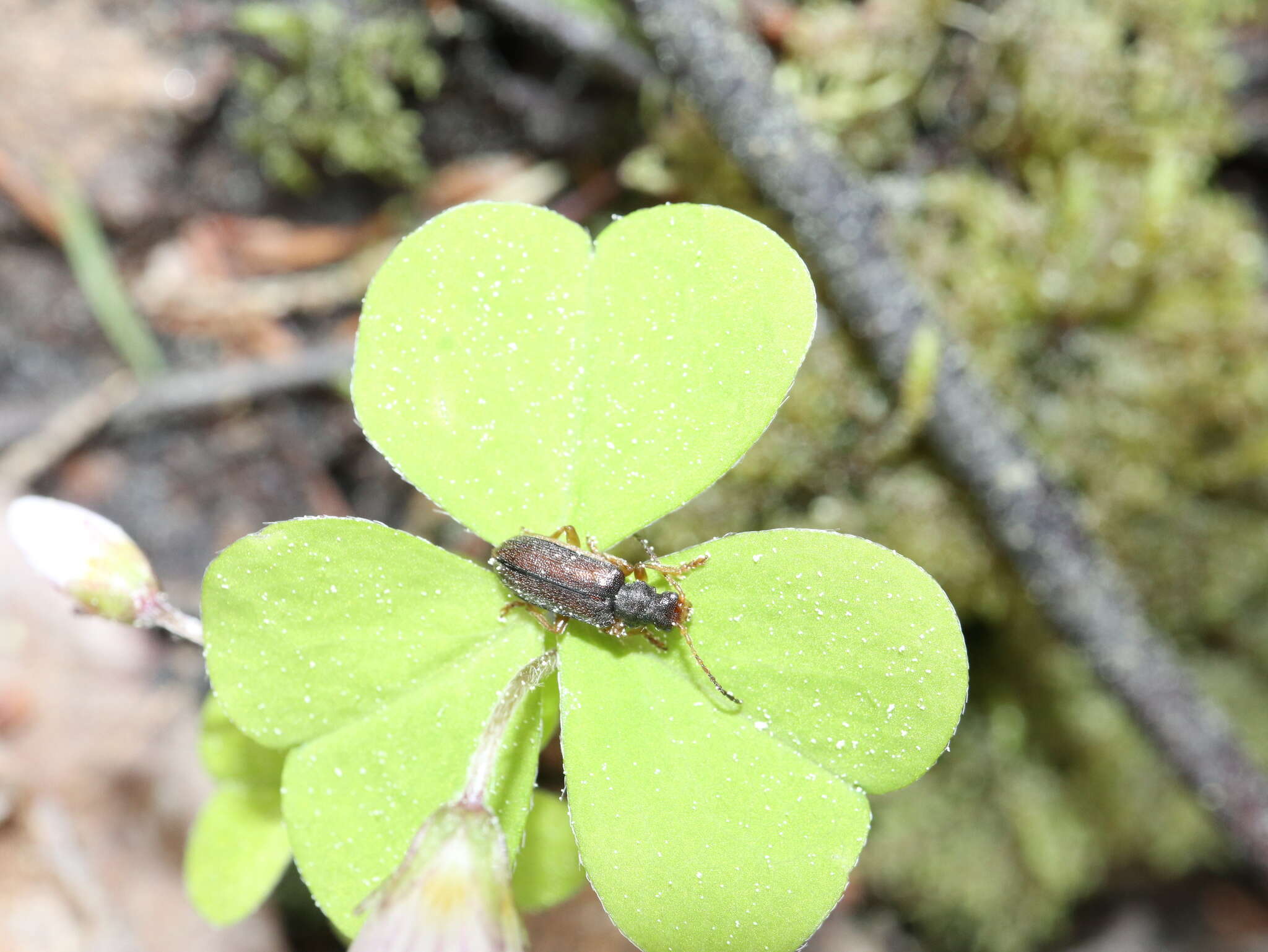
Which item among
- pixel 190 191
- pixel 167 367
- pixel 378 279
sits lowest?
pixel 167 367

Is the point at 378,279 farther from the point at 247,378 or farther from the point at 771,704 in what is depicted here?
the point at 247,378

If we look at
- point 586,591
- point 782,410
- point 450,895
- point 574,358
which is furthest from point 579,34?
point 450,895

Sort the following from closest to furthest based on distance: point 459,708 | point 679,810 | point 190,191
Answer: point 679,810 < point 459,708 < point 190,191

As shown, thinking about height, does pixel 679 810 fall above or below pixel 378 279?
below

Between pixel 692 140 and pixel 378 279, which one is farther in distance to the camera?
pixel 692 140

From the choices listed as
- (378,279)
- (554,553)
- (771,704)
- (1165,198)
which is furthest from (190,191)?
(1165,198)

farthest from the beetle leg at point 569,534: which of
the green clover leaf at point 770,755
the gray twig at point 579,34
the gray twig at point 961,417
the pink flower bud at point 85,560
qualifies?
the gray twig at point 579,34

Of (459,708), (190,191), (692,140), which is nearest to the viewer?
(459,708)
